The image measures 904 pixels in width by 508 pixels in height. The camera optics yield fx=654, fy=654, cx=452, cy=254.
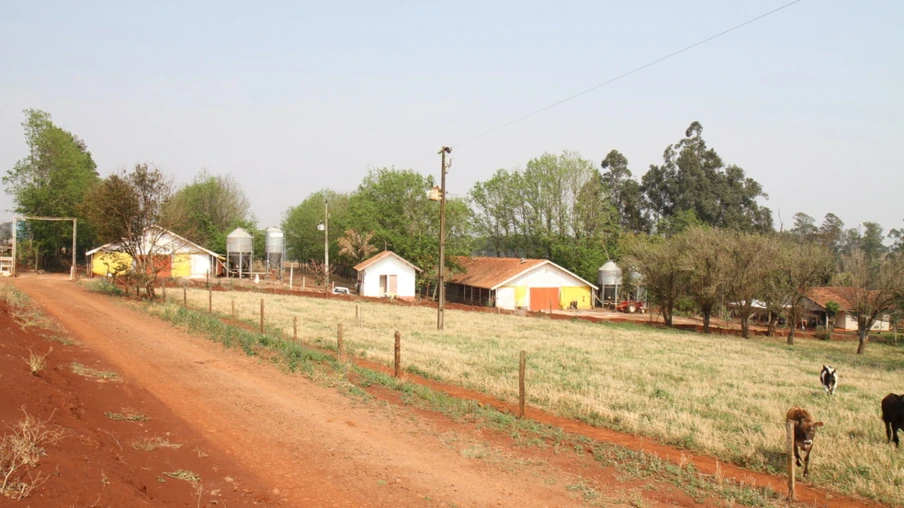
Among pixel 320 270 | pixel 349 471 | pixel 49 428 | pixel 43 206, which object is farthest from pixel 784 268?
pixel 43 206

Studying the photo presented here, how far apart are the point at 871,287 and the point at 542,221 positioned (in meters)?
41.7

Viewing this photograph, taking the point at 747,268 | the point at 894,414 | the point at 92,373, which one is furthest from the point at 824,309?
the point at 92,373

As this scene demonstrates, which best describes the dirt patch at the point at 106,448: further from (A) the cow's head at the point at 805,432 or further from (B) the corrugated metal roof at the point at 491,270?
(B) the corrugated metal roof at the point at 491,270

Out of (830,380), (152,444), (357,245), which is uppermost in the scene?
(357,245)

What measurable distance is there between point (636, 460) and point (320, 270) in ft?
217

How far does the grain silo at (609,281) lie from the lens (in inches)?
2576

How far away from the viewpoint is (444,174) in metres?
29.9

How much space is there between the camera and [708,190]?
3349 inches

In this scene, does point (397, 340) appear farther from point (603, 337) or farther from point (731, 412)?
point (603, 337)

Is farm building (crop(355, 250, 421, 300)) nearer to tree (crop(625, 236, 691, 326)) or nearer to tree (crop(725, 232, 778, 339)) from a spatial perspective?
tree (crop(625, 236, 691, 326))

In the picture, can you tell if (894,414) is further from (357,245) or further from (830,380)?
(357,245)

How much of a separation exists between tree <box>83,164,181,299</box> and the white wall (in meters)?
25.5

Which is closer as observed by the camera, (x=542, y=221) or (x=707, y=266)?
(x=707, y=266)

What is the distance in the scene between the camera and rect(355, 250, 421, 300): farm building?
196 feet
